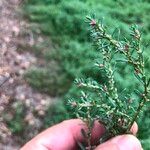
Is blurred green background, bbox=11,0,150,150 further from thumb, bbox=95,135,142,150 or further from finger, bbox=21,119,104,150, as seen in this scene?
thumb, bbox=95,135,142,150

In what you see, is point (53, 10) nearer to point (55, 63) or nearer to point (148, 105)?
point (55, 63)

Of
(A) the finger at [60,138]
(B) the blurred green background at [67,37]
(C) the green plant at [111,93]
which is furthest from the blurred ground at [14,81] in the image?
(C) the green plant at [111,93]

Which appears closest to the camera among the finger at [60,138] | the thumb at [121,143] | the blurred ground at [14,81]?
the thumb at [121,143]

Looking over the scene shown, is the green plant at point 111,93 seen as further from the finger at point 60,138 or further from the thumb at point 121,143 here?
the finger at point 60,138

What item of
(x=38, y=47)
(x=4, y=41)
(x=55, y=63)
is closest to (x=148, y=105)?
(x=55, y=63)

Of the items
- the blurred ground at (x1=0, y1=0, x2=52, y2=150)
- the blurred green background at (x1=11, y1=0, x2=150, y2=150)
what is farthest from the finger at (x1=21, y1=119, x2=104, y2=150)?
the blurred ground at (x1=0, y1=0, x2=52, y2=150)

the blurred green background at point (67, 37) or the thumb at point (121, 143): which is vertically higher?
the thumb at point (121, 143)

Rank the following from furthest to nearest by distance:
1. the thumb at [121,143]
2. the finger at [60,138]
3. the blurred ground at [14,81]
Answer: the blurred ground at [14,81]
the finger at [60,138]
the thumb at [121,143]
